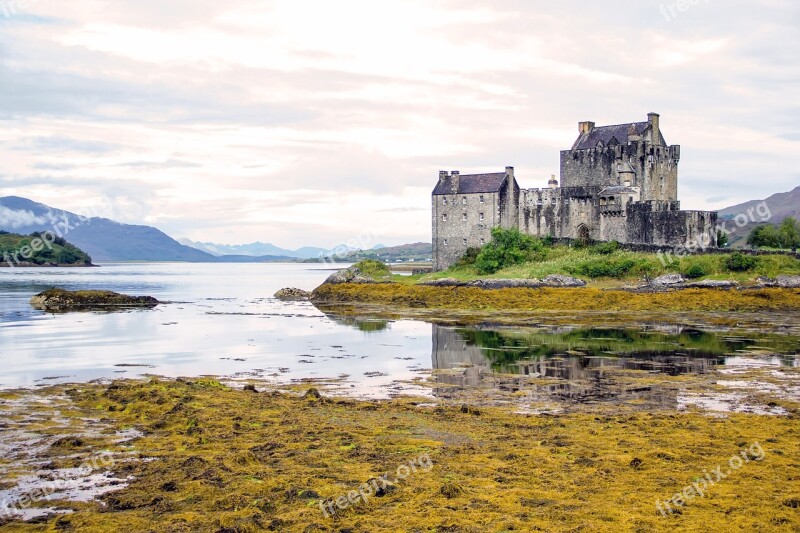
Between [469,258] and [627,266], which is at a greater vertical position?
[469,258]

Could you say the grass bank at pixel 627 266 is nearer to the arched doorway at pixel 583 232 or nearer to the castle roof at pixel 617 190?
the arched doorway at pixel 583 232

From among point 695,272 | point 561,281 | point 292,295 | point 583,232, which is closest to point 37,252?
point 292,295

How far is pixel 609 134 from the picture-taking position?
70.5 meters

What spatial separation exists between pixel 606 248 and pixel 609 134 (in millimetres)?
13920

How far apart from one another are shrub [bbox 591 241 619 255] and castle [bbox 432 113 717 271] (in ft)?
7.31

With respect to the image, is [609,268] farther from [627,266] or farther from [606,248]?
[606,248]

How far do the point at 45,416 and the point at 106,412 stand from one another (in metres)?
1.26

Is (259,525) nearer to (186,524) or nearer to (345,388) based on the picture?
(186,524)

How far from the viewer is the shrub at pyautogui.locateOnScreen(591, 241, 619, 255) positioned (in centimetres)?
6175

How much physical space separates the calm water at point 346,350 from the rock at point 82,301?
32.2 ft

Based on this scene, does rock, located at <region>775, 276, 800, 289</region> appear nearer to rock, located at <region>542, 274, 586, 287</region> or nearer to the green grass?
the green grass

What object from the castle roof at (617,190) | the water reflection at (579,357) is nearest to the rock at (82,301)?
the water reflection at (579,357)

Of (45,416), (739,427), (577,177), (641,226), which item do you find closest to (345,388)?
(45,416)

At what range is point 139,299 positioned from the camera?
59.8 m
